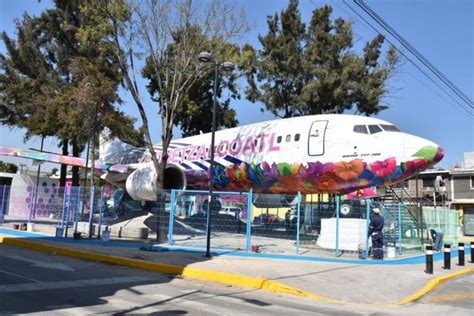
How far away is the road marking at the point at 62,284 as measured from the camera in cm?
845

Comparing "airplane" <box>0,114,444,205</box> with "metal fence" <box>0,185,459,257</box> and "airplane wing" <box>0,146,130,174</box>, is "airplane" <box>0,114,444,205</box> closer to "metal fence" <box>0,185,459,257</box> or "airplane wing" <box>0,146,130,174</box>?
"metal fence" <box>0,185,459,257</box>

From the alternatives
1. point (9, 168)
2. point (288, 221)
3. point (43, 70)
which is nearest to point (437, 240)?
point (288, 221)

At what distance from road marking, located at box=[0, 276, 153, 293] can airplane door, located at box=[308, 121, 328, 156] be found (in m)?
8.48

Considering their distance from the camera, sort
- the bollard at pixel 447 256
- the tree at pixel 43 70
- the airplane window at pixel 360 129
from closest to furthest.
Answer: the bollard at pixel 447 256 < the airplane window at pixel 360 129 < the tree at pixel 43 70

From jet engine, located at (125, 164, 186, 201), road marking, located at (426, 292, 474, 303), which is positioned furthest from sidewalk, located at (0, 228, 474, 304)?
jet engine, located at (125, 164, 186, 201)

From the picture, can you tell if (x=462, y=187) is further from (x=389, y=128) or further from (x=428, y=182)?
(x=389, y=128)

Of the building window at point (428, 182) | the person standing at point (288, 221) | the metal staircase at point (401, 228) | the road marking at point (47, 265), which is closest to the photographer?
the road marking at point (47, 265)

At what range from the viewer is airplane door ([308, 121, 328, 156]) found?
16922 mm

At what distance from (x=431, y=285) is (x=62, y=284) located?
27.7 feet

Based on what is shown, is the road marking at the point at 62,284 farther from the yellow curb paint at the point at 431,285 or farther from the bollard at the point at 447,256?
the bollard at the point at 447,256

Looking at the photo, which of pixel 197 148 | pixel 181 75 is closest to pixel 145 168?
pixel 197 148

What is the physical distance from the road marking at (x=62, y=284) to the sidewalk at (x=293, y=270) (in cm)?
153

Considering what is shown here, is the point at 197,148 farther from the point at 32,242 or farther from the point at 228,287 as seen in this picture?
the point at 228,287

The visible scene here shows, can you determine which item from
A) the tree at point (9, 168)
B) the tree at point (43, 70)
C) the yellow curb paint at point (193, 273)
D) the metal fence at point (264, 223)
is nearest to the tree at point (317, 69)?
the tree at point (43, 70)
